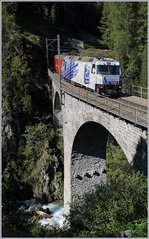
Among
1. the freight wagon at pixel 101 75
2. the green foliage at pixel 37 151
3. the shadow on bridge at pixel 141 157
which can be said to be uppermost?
the freight wagon at pixel 101 75

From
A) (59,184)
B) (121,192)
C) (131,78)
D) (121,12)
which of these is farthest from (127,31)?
(121,192)

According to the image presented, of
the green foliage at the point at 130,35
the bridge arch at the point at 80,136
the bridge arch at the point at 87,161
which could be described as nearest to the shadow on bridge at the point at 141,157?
the bridge arch at the point at 80,136

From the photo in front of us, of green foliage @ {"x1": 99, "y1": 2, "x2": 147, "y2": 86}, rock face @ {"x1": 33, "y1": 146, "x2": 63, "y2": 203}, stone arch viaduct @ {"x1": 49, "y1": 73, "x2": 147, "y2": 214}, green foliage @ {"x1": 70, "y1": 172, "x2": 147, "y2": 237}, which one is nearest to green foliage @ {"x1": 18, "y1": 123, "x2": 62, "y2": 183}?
rock face @ {"x1": 33, "y1": 146, "x2": 63, "y2": 203}

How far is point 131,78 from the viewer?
1501 inches

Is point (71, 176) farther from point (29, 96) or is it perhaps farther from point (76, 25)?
point (76, 25)

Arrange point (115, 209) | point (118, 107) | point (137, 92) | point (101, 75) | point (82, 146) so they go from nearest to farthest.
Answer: point (115, 209) → point (118, 107) → point (101, 75) → point (82, 146) → point (137, 92)

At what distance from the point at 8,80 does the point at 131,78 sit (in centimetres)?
1223

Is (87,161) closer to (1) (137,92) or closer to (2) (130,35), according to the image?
(1) (137,92)

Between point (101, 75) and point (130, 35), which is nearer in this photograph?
point (101, 75)

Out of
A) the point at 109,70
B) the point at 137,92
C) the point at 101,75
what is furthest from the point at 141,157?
the point at 137,92

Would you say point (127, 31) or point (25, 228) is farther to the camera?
point (127, 31)

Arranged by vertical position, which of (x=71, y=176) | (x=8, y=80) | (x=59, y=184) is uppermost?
(x=8, y=80)

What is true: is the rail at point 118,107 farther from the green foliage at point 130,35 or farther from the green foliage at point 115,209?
the green foliage at point 130,35

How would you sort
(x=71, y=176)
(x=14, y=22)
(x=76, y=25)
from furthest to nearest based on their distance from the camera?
(x=76, y=25) → (x=14, y=22) → (x=71, y=176)
